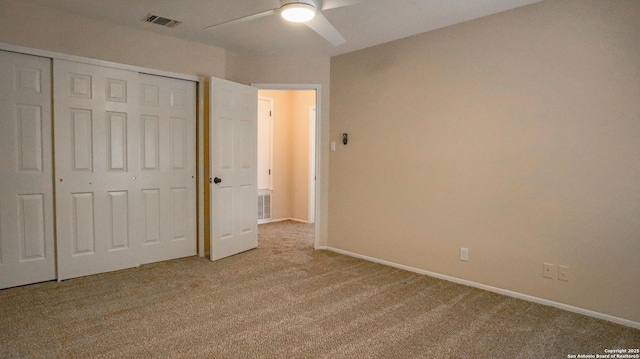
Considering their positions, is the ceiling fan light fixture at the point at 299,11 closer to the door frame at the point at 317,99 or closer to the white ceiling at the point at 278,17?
the white ceiling at the point at 278,17

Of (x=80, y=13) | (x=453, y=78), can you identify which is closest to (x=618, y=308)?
(x=453, y=78)

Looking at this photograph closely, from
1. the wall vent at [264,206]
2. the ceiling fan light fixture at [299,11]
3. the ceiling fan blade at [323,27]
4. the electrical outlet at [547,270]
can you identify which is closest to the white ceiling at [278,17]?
the ceiling fan blade at [323,27]

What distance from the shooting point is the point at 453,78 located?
3.36 meters

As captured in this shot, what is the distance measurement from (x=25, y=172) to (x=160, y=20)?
1.78 meters

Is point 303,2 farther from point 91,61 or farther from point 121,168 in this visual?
point 121,168

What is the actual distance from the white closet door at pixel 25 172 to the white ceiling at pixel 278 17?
2.07 ft

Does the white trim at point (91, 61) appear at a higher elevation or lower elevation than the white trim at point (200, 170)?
higher

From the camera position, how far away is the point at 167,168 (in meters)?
3.94

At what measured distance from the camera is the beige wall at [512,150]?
8.35ft

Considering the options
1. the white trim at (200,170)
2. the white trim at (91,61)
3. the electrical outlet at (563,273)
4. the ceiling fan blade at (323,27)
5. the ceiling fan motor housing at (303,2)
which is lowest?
the electrical outlet at (563,273)

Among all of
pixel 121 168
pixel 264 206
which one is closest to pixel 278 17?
pixel 121 168

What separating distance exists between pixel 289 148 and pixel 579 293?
4877mm

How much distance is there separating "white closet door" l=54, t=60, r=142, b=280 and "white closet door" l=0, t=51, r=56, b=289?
0.09 metres

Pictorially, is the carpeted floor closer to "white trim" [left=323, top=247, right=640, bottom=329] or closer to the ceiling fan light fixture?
"white trim" [left=323, top=247, right=640, bottom=329]
